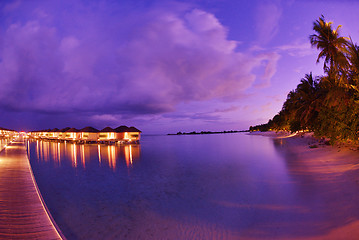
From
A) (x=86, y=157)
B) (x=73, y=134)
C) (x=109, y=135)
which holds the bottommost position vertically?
(x=86, y=157)

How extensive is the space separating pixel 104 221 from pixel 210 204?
3.53 m

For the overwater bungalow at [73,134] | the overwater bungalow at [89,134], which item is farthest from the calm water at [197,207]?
the overwater bungalow at [73,134]

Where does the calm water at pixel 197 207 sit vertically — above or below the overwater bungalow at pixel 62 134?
below

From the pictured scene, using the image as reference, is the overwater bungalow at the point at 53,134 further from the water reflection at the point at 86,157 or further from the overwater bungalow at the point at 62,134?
the water reflection at the point at 86,157

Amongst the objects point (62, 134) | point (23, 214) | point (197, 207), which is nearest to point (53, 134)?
point (62, 134)

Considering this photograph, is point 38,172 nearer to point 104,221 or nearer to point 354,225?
point 104,221

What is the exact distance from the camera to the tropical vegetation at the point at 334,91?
9.68 metres

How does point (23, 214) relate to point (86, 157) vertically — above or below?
above

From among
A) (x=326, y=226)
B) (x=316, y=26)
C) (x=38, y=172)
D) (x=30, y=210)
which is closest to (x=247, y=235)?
(x=326, y=226)

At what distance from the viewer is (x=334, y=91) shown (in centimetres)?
1115

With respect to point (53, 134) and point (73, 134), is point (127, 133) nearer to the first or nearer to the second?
point (73, 134)

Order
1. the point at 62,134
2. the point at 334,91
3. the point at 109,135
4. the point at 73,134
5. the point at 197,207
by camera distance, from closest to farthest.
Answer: the point at 197,207
the point at 334,91
the point at 109,135
the point at 73,134
the point at 62,134

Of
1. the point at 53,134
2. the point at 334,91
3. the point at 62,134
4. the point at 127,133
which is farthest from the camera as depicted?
the point at 53,134

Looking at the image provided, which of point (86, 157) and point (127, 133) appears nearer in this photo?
point (86, 157)
